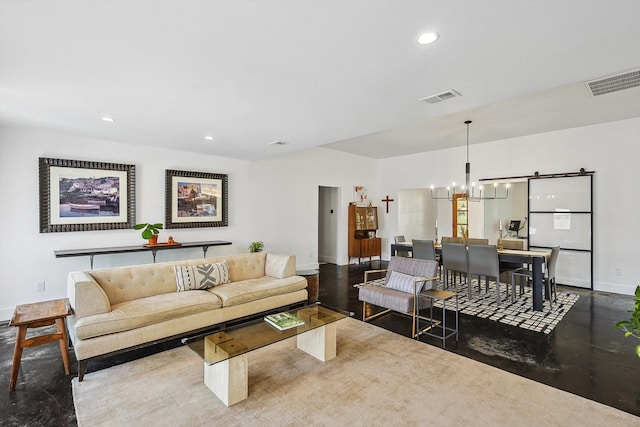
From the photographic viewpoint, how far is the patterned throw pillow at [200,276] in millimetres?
3731

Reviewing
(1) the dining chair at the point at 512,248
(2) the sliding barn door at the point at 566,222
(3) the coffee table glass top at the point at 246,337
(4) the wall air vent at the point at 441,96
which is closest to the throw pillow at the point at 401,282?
(3) the coffee table glass top at the point at 246,337

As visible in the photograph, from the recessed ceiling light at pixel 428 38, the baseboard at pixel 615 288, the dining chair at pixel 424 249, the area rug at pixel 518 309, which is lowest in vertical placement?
the area rug at pixel 518 309

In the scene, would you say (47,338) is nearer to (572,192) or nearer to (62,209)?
(62,209)

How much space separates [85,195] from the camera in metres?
4.41

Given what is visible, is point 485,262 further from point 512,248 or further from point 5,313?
point 5,313

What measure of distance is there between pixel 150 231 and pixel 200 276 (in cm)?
147

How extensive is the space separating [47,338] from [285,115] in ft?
9.97

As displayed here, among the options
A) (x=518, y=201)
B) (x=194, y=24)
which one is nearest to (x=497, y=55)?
(x=194, y=24)

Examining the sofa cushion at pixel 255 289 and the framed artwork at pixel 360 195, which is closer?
the sofa cushion at pixel 255 289

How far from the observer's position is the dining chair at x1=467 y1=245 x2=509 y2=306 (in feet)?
14.8

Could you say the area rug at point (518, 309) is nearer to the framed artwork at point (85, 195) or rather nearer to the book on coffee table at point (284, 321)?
the book on coffee table at point (284, 321)

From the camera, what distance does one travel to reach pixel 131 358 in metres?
2.92

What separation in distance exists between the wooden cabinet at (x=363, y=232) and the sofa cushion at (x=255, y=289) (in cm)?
374

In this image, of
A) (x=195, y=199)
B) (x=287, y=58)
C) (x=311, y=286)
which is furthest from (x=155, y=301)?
(x=287, y=58)
